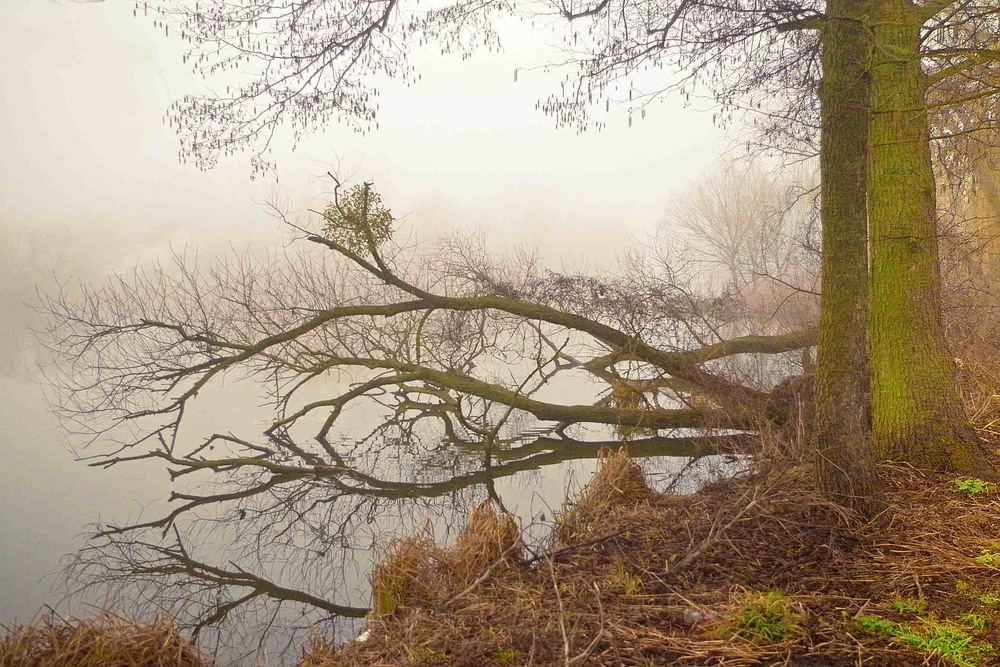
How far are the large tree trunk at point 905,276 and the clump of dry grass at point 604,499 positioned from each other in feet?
5.61

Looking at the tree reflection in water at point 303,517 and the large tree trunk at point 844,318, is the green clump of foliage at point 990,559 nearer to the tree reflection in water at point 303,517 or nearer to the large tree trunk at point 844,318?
the large tree trunk at point 844,318

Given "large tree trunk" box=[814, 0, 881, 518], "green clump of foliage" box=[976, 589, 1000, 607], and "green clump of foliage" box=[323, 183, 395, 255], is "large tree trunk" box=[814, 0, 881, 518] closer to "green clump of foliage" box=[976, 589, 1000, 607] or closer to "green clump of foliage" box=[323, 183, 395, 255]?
"green clump of foliage" box=[976, 589, 1000, 607]

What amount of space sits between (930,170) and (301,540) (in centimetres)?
543

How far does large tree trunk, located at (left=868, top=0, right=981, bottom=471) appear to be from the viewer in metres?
4.71

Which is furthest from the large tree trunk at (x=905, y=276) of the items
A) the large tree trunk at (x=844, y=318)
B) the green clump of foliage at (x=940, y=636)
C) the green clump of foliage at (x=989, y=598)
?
the green clump of foliage at (x=940, y=636)

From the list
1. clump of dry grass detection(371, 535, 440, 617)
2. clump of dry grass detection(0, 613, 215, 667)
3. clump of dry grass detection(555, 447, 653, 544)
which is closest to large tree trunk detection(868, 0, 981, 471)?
clump of dry grass detection(555, 447, 653, 544)

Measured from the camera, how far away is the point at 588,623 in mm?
2934

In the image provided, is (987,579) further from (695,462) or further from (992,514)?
(695,462)

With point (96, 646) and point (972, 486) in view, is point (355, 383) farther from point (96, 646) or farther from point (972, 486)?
point (972, 486)

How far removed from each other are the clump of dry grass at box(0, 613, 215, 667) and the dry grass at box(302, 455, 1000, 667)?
2.06 ft

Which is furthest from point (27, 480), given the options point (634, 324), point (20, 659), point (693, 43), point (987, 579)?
point (987, 579)

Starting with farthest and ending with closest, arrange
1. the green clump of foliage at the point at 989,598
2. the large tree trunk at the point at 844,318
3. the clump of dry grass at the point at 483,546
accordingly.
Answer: the clump of dry grass at the point at 483,546, the large tree trunk at the point at 844,318, the green clump of foliage at the point at 989,598

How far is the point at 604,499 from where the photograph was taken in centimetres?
543

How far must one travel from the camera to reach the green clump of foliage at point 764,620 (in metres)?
2.65
